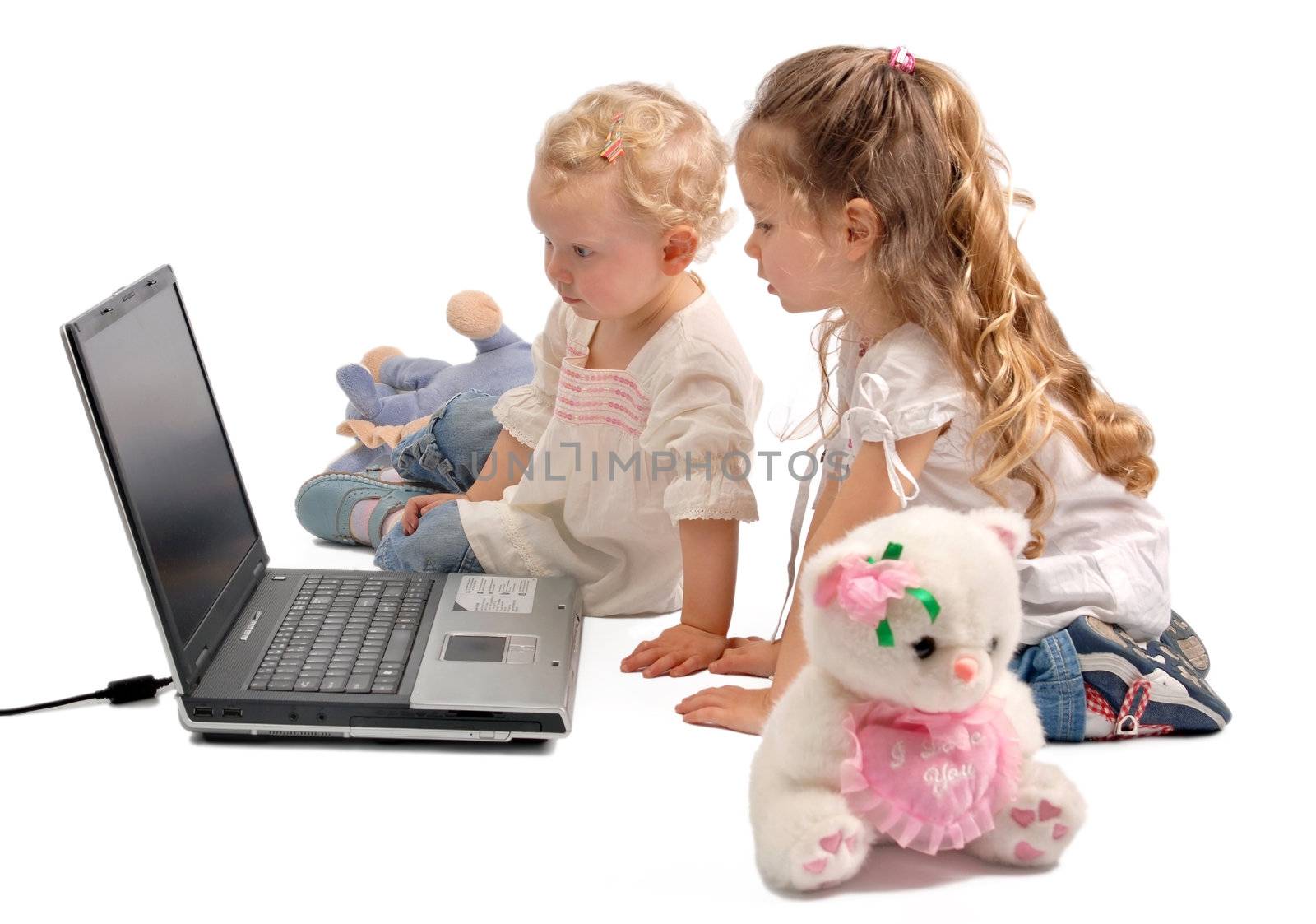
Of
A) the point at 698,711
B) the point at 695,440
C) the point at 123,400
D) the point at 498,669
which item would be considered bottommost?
the point at 698,711

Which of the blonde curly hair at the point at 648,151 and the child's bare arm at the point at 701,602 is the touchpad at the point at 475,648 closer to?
the child's bare arm at the point at 701,602

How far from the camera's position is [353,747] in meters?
1.68

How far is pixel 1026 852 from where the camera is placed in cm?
140

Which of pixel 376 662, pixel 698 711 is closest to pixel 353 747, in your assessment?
pixel 376 662

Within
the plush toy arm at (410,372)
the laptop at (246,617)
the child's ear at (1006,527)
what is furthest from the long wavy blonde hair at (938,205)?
the plush toy arm at (410,372)

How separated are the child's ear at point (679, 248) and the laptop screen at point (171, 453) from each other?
0.70m

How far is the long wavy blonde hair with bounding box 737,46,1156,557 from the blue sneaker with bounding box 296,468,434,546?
3.31 feet

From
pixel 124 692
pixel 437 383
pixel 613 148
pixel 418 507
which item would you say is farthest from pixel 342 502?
pixel 613 148

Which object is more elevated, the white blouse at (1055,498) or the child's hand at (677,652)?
the white blouse at (1055,498)

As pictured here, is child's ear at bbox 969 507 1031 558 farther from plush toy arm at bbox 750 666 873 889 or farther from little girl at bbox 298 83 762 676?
little girl at bbox 298 83 762 676

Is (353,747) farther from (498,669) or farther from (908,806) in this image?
(908,806)

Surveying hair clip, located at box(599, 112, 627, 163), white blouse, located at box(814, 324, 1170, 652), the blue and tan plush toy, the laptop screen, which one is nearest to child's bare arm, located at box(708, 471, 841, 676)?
white blouse, located at box(814, 324, 1170, 652)

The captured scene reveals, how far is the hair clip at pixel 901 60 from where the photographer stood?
1.74 m

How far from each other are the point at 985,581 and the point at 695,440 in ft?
2.29
